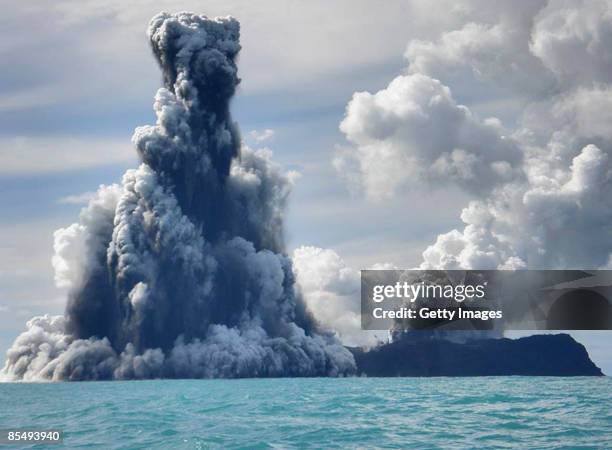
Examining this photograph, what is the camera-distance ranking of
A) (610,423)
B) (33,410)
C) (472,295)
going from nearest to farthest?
(610,423) → (472,295) → (33,410)

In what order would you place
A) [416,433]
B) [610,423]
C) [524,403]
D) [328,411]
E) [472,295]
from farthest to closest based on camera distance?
[524,403], [328,411], [472,295], [610,423], [416,433]

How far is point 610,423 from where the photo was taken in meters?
50.7

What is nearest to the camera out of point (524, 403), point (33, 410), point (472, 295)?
point (472, 295)

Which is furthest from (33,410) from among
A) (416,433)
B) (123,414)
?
(416,433)

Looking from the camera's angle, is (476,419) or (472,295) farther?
(472,295)

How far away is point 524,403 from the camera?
66.2m

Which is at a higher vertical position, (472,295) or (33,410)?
(472,295)

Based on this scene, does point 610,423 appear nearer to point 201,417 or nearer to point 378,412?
point 378,412

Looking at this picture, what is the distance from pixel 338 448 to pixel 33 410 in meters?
46.4

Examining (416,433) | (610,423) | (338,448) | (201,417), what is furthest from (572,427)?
(201,417)

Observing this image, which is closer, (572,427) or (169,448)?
(169,448)

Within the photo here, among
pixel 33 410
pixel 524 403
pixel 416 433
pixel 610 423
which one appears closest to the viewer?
pixel 416 433

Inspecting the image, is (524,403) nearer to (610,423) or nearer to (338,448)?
(610,423)

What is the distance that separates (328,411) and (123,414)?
598 inches
